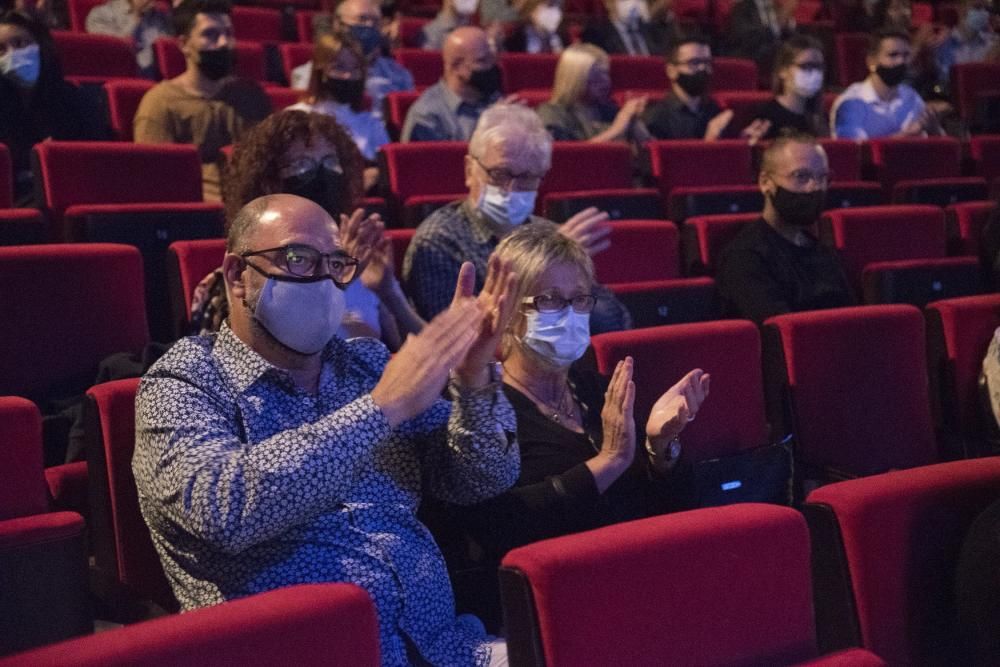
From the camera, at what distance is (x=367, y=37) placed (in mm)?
2623

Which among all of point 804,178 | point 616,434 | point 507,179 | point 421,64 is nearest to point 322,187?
point 507,179

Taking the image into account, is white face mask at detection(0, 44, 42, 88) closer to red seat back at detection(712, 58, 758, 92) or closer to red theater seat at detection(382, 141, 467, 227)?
red theater seat at detection(382, 141, 467, 227)

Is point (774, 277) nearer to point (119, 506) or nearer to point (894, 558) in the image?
point (894, 558)

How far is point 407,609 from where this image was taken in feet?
2.71

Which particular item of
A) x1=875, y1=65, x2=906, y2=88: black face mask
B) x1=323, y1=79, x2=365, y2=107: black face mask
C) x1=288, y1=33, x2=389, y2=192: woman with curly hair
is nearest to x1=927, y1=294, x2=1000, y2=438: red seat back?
x1=288, y1=33, x2=389, y2=192: woman with curly hair

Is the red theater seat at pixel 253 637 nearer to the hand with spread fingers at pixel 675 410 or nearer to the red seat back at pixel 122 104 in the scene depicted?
the hand with spread fingers at pixel 675 410

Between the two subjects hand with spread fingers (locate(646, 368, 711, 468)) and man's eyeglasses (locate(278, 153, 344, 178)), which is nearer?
hand with spread fingers (locate(646, 368, 711, 468))

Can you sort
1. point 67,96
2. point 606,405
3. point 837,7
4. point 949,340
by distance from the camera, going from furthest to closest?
point 837,7 → point 67,96 → point 949,340 → point 606,405

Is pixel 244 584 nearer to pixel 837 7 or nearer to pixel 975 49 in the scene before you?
pixel 975 49

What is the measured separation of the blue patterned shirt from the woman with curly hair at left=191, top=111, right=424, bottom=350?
1.13ft

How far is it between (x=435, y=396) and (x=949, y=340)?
92 cm

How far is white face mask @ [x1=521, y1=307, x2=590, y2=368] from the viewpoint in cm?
109

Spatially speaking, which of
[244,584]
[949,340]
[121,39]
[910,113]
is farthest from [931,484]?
[910,113]

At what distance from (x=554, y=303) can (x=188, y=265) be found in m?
0.48
